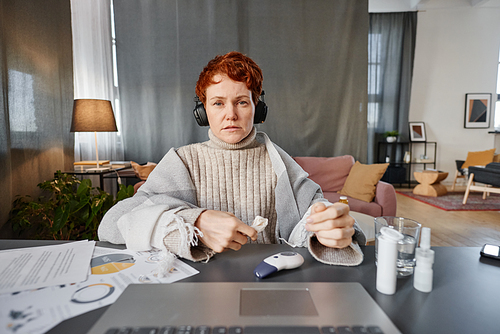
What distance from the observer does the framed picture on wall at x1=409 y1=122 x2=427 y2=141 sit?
230 inches

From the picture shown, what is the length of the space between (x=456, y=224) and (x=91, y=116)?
3.92 metres

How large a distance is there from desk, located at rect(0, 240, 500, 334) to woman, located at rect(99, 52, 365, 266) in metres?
0.04

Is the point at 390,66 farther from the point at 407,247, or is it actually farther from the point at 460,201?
the point at 407,247

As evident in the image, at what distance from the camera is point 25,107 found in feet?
5.84

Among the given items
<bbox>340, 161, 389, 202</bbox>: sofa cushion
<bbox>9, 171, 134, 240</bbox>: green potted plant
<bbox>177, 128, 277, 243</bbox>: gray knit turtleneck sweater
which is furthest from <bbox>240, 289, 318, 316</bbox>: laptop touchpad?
<bbox>340, 161, 389, 202</bbox>: sofa cushion

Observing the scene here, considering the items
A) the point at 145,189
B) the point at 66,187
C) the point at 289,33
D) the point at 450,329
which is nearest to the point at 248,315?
the point at 450,329


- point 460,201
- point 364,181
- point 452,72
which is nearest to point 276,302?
point 364,181

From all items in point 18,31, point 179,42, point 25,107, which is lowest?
point 25,107

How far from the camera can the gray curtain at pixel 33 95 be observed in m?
1.63

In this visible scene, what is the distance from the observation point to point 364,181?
8.95 feet

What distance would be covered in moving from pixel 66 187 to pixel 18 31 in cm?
100

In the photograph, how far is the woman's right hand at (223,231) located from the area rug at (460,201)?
4270 millimetres

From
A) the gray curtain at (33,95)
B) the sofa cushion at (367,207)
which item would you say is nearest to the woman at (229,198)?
the gray curtain at (33,95)

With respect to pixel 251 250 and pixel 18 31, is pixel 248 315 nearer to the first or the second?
pixel 251 250
